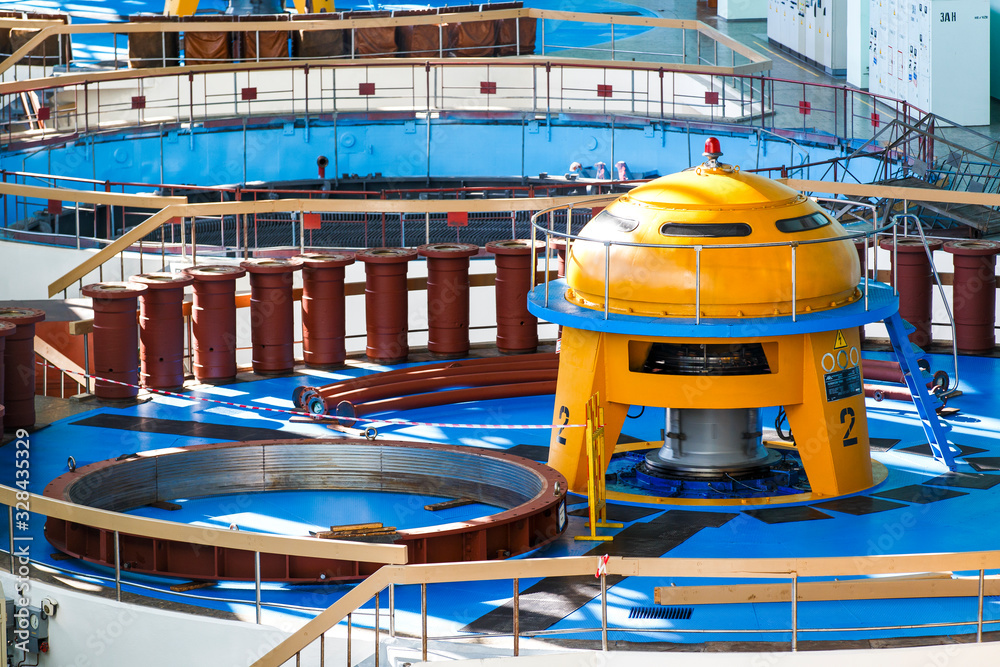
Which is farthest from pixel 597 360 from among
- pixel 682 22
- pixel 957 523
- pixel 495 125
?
pixel 682 22

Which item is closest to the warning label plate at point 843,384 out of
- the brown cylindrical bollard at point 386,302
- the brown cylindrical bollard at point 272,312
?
the brown cylindrical bollard at point 386,302

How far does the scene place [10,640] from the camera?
10.7 meters

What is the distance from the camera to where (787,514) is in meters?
12.3

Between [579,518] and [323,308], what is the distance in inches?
221

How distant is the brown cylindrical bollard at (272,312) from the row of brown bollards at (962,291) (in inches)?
288

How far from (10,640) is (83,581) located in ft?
2.27

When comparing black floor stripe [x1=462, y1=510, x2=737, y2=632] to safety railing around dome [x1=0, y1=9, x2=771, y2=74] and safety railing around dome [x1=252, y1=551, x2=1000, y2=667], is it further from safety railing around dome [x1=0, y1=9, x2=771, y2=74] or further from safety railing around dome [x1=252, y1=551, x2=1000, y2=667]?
safety railing around dome [x1=0, y1=9, x2=771, y2=74]

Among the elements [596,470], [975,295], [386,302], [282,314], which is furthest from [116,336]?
[975,295]

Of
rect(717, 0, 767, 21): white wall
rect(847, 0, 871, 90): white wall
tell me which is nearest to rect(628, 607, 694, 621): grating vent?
rect(847, 0, 871, 90): white wall

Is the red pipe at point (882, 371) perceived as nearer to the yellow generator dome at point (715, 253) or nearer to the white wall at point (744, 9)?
the yellow generator dome at point (715, 253)

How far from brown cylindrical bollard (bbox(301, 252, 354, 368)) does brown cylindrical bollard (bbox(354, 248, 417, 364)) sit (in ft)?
1.06

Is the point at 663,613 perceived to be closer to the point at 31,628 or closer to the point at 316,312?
the point at 31,628

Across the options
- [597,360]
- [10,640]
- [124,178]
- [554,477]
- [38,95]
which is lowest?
[10,640]

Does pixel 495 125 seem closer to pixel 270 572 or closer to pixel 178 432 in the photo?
pixel 178 432
